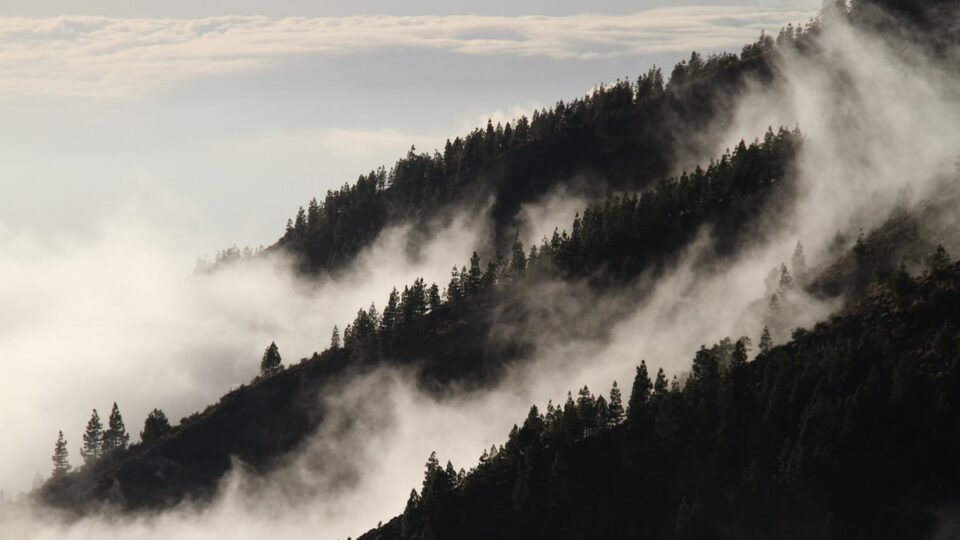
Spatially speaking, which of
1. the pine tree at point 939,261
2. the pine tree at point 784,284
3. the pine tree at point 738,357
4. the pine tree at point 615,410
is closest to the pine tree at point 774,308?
the pine tree at point 784,284

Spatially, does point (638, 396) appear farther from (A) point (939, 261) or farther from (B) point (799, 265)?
(A) point (939, 261)

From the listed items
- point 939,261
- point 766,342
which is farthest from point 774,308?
point 939,261

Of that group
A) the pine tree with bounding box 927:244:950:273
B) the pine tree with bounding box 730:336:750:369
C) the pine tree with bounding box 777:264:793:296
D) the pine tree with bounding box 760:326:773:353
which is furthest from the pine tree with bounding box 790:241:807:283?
the pine tree with bounding box 730:336:750:369

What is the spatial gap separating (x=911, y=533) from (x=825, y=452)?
45.4 feet

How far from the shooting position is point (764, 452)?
12356cm

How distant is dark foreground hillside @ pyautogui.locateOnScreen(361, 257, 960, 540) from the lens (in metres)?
115

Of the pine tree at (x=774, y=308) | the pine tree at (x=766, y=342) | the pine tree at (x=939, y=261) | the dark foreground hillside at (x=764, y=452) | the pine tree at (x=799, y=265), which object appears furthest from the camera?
the pine tree at (x=799, y=265)

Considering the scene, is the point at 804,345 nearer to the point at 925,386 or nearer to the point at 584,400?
the point at 925,386

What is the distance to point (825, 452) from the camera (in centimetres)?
11750

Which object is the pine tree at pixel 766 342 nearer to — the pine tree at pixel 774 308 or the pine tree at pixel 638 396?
the pine tree at pixel 774 308

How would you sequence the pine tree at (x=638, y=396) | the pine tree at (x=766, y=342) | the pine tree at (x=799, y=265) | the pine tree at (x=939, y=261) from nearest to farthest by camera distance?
the pine tree at (x=939, y=261) → the pine tree at (x=638, y=396) → the pine tree at (x=766, y=342) → the pine tree at (x=799, y=265)

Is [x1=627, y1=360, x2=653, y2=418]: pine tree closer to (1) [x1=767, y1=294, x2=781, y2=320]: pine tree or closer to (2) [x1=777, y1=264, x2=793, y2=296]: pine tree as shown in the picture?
(1) [x1=767, y1=294, x2=781, y2=320]: pine tree

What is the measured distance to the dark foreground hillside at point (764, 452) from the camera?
114812mm

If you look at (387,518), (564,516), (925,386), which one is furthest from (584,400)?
(387,518)
